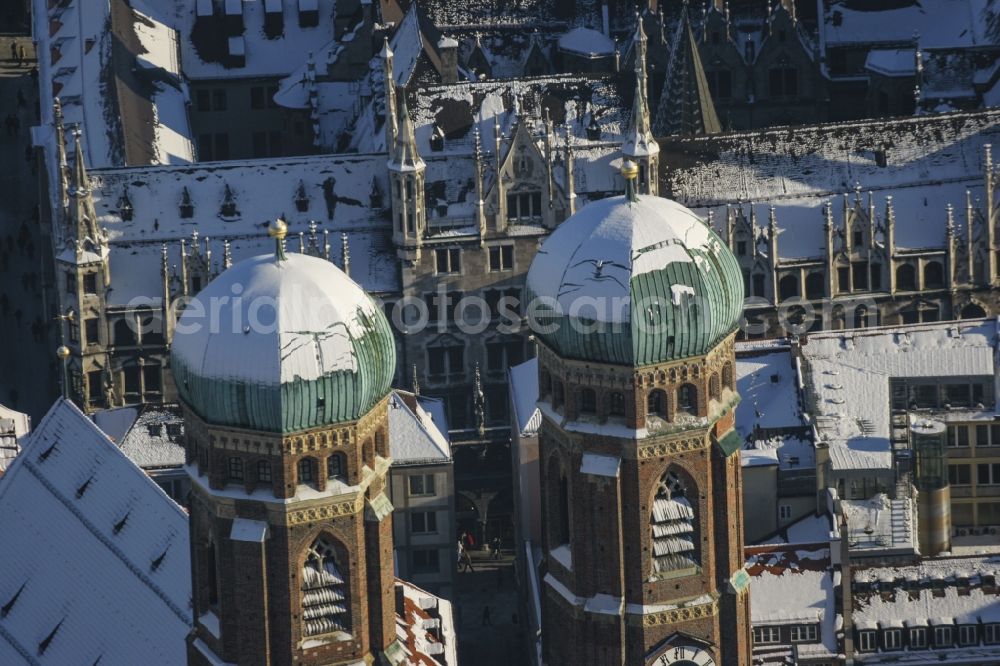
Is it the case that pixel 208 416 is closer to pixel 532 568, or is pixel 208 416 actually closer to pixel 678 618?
pixel 678 618

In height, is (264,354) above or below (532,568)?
above

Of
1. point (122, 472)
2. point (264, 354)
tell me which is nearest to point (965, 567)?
point (122, 472)

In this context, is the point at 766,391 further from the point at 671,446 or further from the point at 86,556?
the point at 671,446

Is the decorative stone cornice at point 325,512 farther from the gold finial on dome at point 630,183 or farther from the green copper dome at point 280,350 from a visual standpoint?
the gold finial on dome at point 630,183

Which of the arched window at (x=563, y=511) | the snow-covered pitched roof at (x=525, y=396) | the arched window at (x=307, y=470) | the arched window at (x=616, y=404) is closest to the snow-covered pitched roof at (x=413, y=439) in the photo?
the snow-covered pitched roof at (x=525, y=396)

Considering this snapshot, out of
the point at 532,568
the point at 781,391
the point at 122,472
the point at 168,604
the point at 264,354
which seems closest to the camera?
the point at 264,354

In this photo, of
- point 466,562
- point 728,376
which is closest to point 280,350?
→ point 728,376
